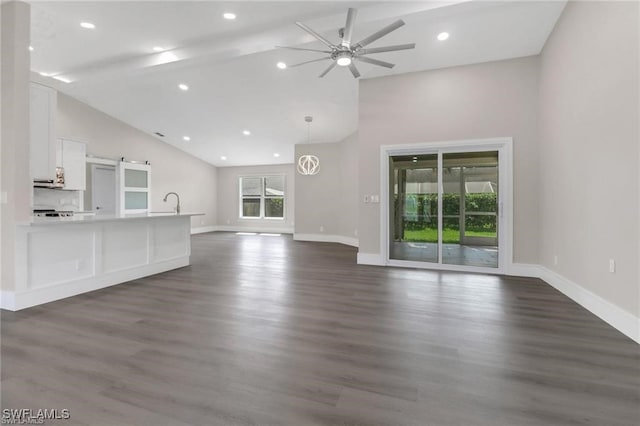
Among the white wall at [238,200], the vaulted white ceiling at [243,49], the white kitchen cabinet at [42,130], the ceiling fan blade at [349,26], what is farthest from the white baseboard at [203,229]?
the ceiling fan blade at [349,26]

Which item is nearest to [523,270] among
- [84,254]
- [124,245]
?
[124,245]

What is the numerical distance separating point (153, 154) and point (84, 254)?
258 inches

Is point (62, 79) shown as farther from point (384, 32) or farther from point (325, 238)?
point (325, 238)

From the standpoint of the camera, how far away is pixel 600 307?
2.98 m

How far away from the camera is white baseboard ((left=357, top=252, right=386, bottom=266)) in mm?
5512

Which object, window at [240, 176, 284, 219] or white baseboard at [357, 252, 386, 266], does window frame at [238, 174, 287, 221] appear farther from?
white baseboard at [357, 252, 386, 266]

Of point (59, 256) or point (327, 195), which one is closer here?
point (59, 256)

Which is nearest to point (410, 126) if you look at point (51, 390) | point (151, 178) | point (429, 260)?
point (429, 260)

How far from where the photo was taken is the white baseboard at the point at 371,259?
551 cm

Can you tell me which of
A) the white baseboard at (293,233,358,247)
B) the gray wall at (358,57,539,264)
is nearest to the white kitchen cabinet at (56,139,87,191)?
the white baseboard at (293,233,358,247)

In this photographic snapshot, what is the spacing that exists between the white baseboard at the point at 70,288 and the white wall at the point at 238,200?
257 inches

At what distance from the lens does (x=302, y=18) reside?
4031mm

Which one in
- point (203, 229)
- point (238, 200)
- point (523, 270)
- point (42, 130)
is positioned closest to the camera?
point (42, 130)

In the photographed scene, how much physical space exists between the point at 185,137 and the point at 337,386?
924 centimetres
